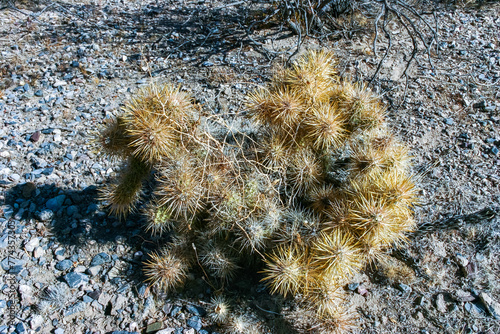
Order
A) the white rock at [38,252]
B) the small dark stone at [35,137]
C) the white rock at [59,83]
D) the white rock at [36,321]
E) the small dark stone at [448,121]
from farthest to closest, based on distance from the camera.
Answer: the white rock at [59,83]
the small dark stone at [448,121]
the small dark stone at [35,137]
the white rock at [38,252]
the white rock at [36,321]

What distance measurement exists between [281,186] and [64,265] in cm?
180

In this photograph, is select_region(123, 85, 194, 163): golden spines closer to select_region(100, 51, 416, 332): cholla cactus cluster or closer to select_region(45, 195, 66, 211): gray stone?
select_region(100, 51, 416, 332): cholla cactus cluster

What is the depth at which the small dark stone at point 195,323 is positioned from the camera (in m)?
2.80

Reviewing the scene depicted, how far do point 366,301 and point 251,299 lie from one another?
864 mm

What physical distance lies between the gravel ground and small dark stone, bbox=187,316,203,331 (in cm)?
2

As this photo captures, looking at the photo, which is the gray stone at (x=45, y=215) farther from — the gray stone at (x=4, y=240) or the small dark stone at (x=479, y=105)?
the small dark stone at (x=479, y=105)

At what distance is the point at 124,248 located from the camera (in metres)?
3.26

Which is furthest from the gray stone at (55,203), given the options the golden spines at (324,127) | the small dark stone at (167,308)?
the golden spines at (324,127)

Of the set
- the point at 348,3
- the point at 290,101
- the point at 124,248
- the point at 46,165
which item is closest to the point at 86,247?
the point at 124,248

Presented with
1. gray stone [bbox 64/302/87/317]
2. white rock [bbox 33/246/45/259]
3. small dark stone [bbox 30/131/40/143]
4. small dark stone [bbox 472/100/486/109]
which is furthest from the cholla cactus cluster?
small dark stone [bbox 472/100/486/109]

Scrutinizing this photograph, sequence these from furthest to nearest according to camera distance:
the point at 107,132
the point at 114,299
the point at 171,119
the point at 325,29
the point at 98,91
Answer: the point at 325,29 → the point at 98,91 → the point at 114,299 → the point at 107,132 → the point at 171,119

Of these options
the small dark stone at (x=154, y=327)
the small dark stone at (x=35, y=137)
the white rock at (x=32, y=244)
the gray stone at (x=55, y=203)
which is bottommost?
the small dark stone at (x=154, y=327)

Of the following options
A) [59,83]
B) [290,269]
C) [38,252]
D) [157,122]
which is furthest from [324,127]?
[59,83]

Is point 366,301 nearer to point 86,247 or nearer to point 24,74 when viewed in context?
point 86,247
